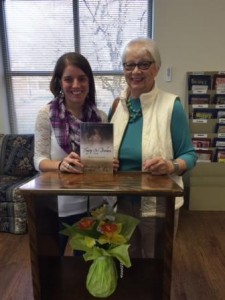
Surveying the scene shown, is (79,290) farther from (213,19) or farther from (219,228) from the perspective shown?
(213,19)

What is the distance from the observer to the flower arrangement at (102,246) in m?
0.75

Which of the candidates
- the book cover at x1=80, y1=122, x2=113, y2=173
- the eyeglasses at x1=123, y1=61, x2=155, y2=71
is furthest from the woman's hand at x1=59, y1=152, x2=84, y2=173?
the eyeglasses at x1=123, y1=61, x2=155, y2=71

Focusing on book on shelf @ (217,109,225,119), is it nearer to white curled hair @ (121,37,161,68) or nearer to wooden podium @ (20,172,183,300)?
white curled hair @ (121,37,161,68)

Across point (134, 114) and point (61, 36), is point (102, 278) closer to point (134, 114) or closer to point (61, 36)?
point (134, 114)

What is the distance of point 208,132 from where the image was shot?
2.55m

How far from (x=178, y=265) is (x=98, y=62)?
2.12 meters

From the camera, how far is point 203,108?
2.51 m

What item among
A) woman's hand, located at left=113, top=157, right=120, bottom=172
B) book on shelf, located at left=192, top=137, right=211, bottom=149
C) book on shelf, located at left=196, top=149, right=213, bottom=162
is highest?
woman's hand, located at left=113, top=157, right=120, bottom=172

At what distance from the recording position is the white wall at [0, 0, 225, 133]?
240 centimetres

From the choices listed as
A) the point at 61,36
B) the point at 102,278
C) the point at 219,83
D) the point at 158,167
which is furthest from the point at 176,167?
the point at 61,36

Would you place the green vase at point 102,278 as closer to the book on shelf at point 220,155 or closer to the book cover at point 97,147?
the book cover at point 97,147

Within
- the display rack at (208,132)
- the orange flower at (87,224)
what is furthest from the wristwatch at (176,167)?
the display rack at (208,132)

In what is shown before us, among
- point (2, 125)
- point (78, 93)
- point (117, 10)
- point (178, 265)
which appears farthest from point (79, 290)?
point (117, 10)

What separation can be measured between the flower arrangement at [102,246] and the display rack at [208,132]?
6.20 feet
